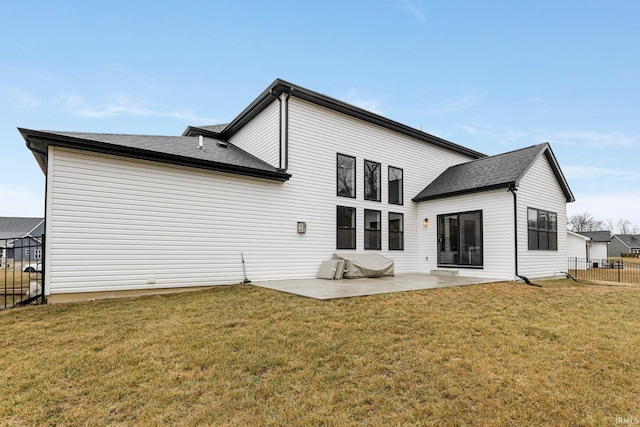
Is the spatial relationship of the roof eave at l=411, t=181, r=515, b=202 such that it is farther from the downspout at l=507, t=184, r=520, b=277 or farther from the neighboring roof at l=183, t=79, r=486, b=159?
the neighboring roof at l=183, t=79, r=486, b=159

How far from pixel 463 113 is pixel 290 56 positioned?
10.2 metres

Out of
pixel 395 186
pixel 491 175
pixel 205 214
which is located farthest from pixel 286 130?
pixel 491 175

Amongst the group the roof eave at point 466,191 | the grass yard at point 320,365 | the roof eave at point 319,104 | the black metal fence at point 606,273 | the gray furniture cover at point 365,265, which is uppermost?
the roof eave at point 319,104

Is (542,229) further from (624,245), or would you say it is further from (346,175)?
(624,245)

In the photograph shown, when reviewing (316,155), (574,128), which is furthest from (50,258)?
(574,128)

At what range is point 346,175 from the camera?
35.3ft

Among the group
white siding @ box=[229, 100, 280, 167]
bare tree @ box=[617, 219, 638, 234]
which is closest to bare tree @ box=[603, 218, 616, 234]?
bare tree @ box=[617, 219, 638, 234]

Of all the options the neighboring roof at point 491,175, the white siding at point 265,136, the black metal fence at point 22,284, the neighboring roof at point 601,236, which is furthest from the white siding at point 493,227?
the neighboring roof at point 601,236

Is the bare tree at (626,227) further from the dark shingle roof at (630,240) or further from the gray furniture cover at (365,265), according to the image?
the gray furniture cover at (365,265)

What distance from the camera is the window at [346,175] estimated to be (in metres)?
10.6

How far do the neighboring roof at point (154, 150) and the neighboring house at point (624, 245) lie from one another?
6309cm

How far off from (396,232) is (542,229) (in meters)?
5.05

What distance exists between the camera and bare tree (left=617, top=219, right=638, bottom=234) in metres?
65.9

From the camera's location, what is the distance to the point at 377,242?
36.5 feet
